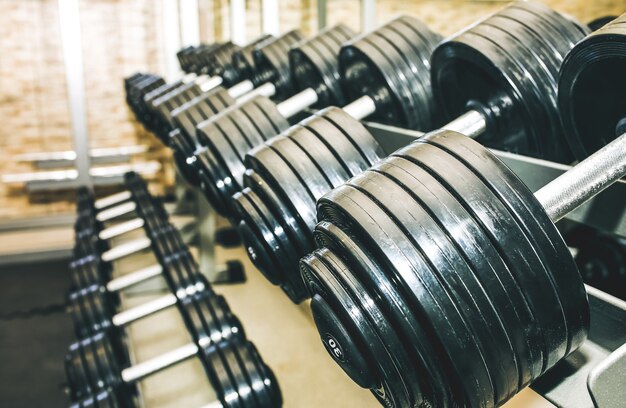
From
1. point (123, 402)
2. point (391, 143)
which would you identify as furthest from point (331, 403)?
point (391, 143)

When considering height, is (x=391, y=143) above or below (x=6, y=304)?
above

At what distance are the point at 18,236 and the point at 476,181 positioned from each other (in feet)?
12.1

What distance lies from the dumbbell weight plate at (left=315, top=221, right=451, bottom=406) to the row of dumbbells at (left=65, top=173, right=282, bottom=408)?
820 mm

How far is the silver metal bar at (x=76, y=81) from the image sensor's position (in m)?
3.44

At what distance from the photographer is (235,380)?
1213 millimetres

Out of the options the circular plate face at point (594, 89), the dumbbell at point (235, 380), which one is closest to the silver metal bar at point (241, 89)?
the dumbbell at point (235, 380)

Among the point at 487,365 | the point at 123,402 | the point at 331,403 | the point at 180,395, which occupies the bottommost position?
the point at 180,395

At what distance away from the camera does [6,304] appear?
2734 millimetres

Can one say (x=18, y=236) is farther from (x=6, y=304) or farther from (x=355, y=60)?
(x=355, y=60)

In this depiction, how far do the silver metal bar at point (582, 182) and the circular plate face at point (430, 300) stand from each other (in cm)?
15

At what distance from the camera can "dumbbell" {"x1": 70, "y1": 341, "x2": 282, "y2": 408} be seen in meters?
1.20

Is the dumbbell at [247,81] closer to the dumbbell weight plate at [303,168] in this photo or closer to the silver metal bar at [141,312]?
the dumbbell weight plate at [303,168]

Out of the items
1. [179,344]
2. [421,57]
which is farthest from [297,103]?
[179,344]

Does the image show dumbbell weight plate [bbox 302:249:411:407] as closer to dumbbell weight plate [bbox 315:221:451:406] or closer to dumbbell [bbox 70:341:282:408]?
dumbbell weight plate [bbox 315:221:451:406]
